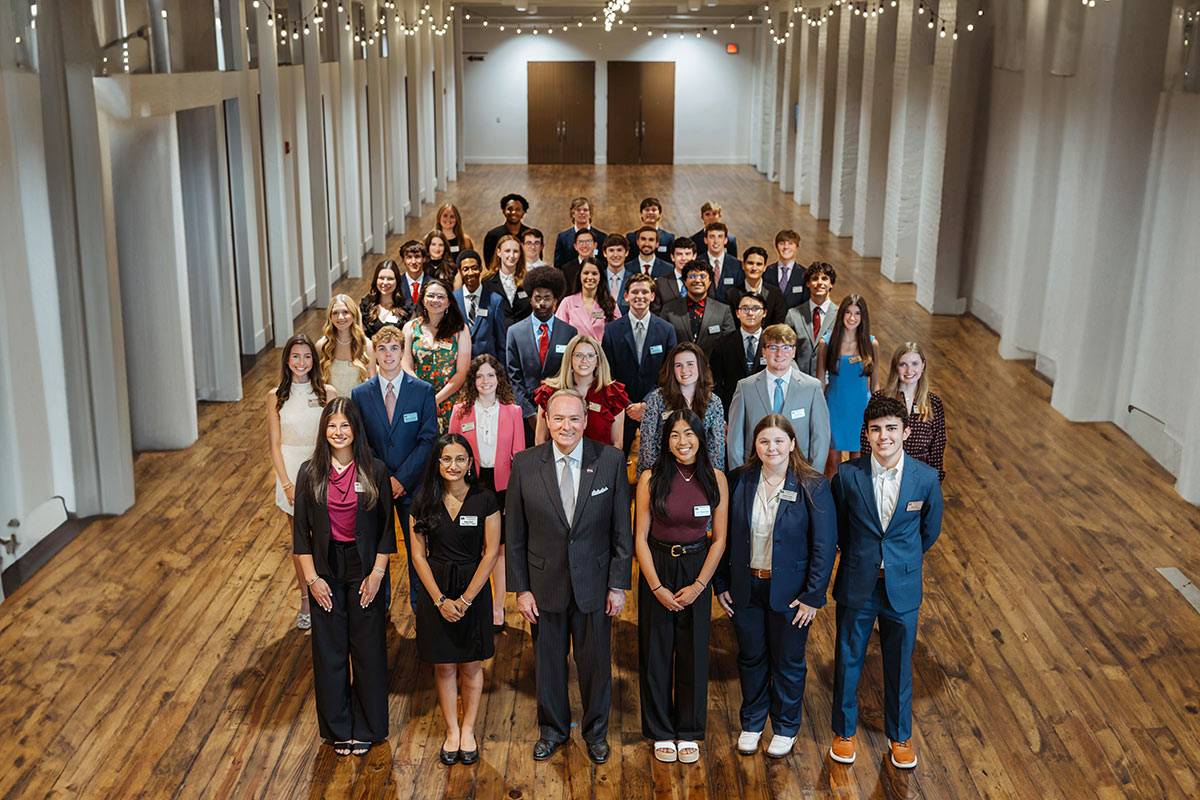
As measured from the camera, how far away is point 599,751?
523 cm

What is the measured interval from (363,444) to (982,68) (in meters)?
11.4

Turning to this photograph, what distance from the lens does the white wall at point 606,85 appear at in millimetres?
33000

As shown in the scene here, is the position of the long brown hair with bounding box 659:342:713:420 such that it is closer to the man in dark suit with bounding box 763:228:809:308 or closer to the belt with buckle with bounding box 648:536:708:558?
the belt with buckle with bounding box 648:536:708:558

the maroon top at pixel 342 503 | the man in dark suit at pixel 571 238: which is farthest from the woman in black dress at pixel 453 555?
the man in dark suit at pixel 571 238

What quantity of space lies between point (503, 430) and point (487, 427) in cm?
8

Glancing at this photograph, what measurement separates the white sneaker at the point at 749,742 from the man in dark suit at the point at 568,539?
2.41 feet

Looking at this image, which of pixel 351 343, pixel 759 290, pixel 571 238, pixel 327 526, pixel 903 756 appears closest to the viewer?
pixel 327 526

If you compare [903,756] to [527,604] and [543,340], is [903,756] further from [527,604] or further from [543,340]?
[543,340]

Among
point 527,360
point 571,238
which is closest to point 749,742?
point 527,360

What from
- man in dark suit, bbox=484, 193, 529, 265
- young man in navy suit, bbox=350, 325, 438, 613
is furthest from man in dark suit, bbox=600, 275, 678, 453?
man in dark suit, bbox=484, 193, 529, 265

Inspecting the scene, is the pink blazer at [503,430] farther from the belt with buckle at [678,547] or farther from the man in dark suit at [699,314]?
the man in dark suit at [699,314]

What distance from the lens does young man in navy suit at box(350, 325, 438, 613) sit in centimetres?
592

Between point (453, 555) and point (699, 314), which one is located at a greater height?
point (699, 314)

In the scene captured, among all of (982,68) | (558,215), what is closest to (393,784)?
(982,68)
